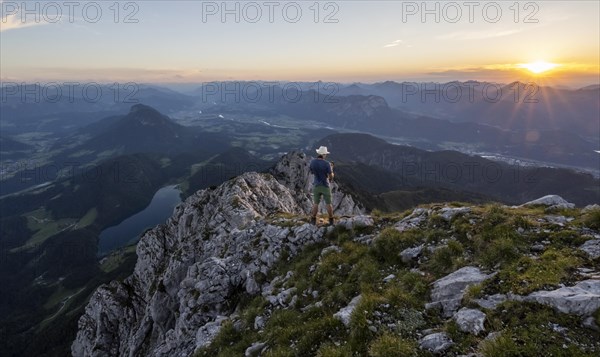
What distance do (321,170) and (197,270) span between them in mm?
15061

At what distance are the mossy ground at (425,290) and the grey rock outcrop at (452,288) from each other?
378mm

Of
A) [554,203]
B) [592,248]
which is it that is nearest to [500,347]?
[592,248]

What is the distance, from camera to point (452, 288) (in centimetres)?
1385

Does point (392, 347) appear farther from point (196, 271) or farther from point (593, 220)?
point (196, 271)

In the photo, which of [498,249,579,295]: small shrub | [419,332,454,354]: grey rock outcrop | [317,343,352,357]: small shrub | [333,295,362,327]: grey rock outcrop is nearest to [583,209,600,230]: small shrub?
[498,249,579,295]: small shrub

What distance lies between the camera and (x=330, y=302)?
1609 cm

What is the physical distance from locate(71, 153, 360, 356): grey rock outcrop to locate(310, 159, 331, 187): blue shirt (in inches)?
139

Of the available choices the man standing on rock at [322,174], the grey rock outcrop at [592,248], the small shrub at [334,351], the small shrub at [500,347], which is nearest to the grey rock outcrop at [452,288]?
the small shrub at [500,347]

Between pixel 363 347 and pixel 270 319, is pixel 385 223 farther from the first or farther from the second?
pixel 363 347

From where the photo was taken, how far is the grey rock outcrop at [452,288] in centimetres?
1298

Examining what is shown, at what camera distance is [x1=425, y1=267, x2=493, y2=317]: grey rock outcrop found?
13.0m

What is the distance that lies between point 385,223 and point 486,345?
1400 centimetres

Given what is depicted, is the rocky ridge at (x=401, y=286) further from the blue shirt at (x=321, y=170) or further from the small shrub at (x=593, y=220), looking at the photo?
the blue shirt at (x=321, y=170)

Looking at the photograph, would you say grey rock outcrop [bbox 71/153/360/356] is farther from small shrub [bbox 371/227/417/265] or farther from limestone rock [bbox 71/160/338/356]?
small shrub [bbox 371/227/417/265]
